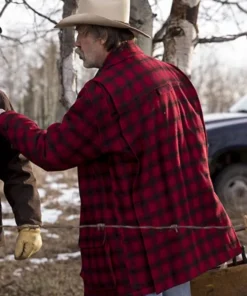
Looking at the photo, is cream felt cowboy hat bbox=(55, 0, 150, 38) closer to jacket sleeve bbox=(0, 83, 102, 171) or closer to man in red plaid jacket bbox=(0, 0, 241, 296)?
man in red plaid jacket bbox=(0, 0, 241, 296)

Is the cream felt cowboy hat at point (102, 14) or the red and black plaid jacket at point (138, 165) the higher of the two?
the cream felt cowboy hat at point (102, 14)

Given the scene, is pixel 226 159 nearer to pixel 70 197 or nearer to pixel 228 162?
pixel 228 162

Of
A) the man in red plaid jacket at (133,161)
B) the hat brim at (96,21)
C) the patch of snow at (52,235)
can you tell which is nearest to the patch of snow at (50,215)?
the patch of snow at (52,235)

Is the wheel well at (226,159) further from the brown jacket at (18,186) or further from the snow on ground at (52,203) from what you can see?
the brown jacket at (18,186)

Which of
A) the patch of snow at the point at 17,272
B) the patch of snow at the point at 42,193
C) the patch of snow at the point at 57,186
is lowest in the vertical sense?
the patch of snow at the point at 57,186

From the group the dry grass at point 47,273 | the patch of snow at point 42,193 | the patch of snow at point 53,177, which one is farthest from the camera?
the patch of snow at point 53,177

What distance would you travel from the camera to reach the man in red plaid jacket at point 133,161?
8.34ft

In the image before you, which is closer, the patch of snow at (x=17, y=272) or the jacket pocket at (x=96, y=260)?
the jacket pocket at (x=96, y=260)

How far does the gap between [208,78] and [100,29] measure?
60777mm

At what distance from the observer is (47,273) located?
5.77m

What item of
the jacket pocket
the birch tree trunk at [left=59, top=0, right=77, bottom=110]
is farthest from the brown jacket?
the birch tree trunk at [left=59, top=0, right=77, bottom=110]

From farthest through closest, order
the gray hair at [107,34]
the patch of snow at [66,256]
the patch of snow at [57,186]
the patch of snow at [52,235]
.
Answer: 1. the patch of snow at [57,186]
2. the patch of snow at [52,235]
3. the patch of snow at [66,256]
4. the gray hair at [107,34]

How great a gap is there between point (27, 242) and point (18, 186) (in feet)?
0.90

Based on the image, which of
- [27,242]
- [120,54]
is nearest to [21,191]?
[27,242]
